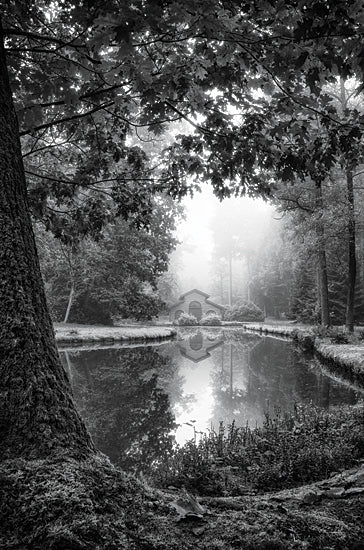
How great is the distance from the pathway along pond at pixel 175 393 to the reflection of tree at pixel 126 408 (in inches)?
0.7

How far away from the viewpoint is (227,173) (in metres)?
5.15

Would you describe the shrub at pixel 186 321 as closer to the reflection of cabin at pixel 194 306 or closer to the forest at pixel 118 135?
the reflection of cabin at pixel 194 306

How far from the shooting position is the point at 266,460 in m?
4.88

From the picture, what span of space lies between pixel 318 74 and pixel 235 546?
3660 mm

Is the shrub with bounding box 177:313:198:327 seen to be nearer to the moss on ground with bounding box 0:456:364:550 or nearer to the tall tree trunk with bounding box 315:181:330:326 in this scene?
the tall tree trunk with bounding box 315:181:330:326

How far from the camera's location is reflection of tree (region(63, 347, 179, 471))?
255 inches

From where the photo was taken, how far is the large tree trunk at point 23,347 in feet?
7.71

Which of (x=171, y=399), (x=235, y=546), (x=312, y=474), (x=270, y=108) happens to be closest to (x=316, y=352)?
(x=171, y=399)

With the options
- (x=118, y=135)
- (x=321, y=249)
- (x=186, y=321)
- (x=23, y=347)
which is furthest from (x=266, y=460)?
(x=186, y=321)

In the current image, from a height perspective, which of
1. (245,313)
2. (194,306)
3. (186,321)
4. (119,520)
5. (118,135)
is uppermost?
(118,135)

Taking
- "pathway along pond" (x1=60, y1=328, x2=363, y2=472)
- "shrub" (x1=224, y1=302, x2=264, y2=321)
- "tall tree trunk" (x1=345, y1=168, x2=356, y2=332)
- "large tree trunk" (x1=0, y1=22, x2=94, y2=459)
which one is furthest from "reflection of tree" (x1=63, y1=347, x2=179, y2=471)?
"shrub" (x1=224, y1=302, x2=264, y2=321)

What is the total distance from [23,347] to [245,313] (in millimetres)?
53829

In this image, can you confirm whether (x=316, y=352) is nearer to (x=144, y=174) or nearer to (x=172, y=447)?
(x=172, y=447)

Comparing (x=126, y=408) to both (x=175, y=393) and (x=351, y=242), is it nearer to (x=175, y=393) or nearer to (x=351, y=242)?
(x=175, y=393)
